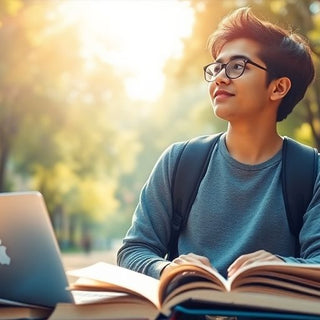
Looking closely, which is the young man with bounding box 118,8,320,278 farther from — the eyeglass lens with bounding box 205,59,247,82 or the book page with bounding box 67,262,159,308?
the book page with bounding box 67,262,159,308

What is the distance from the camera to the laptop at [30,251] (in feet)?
6.63

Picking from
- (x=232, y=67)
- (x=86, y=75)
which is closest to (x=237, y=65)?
(x=232, y=67)

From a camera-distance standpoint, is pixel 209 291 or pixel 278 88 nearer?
pixel 209 291

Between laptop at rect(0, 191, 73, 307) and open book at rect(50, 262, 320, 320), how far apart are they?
103 millimetres

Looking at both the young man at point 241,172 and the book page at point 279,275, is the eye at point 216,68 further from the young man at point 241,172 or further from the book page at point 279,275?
the book page at point 279,275

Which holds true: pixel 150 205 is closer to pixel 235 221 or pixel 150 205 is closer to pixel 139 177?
pixel 235 221

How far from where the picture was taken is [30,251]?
6.63ft

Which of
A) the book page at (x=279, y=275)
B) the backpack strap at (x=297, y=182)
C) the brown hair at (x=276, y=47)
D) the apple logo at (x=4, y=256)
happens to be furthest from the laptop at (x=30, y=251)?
the brown hair at (x=276, y=47)

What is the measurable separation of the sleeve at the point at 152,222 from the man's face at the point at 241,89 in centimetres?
21

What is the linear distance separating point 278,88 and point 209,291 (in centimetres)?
125

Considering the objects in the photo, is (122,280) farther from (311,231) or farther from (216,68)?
(216,68)

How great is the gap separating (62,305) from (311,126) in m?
12.8

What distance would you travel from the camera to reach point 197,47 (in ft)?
A: 44.5

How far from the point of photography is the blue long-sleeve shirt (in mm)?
2521
